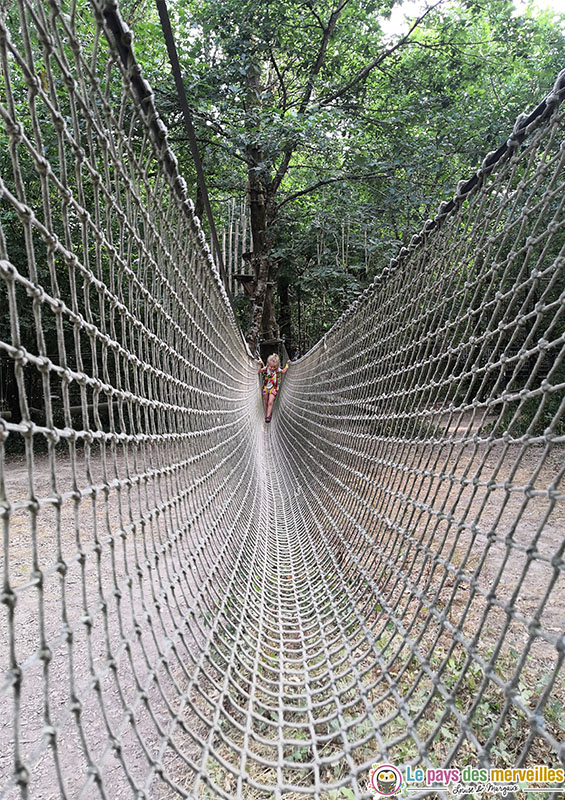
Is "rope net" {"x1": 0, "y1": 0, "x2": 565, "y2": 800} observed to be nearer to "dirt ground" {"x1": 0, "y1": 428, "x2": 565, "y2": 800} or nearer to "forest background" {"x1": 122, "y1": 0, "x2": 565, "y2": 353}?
"dirt ground" {"x1": 0, "y1": 428, "x2": 565, "y2": 800}

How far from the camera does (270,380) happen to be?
651cm

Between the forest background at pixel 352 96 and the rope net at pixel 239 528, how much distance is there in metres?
2.76

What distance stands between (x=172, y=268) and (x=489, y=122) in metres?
4.13

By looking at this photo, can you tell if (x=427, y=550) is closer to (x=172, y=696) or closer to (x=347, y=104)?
(x=172, y=696)

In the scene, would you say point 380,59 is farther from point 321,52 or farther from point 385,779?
point 385,779

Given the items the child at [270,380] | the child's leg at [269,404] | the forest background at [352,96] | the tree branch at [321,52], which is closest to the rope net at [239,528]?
the forest background at [352,96]

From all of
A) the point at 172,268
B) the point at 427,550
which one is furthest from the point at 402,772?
the point at 172,268

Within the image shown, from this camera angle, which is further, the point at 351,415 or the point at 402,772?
the point at 351,415

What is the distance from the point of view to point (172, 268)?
4.42ft

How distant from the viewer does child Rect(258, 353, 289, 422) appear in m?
6.28

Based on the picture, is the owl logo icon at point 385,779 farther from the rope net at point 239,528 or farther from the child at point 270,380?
the child at point 270,380

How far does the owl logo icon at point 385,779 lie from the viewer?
857mm

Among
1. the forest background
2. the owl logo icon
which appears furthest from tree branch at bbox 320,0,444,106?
the owl logo icon

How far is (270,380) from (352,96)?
327 centimetres
